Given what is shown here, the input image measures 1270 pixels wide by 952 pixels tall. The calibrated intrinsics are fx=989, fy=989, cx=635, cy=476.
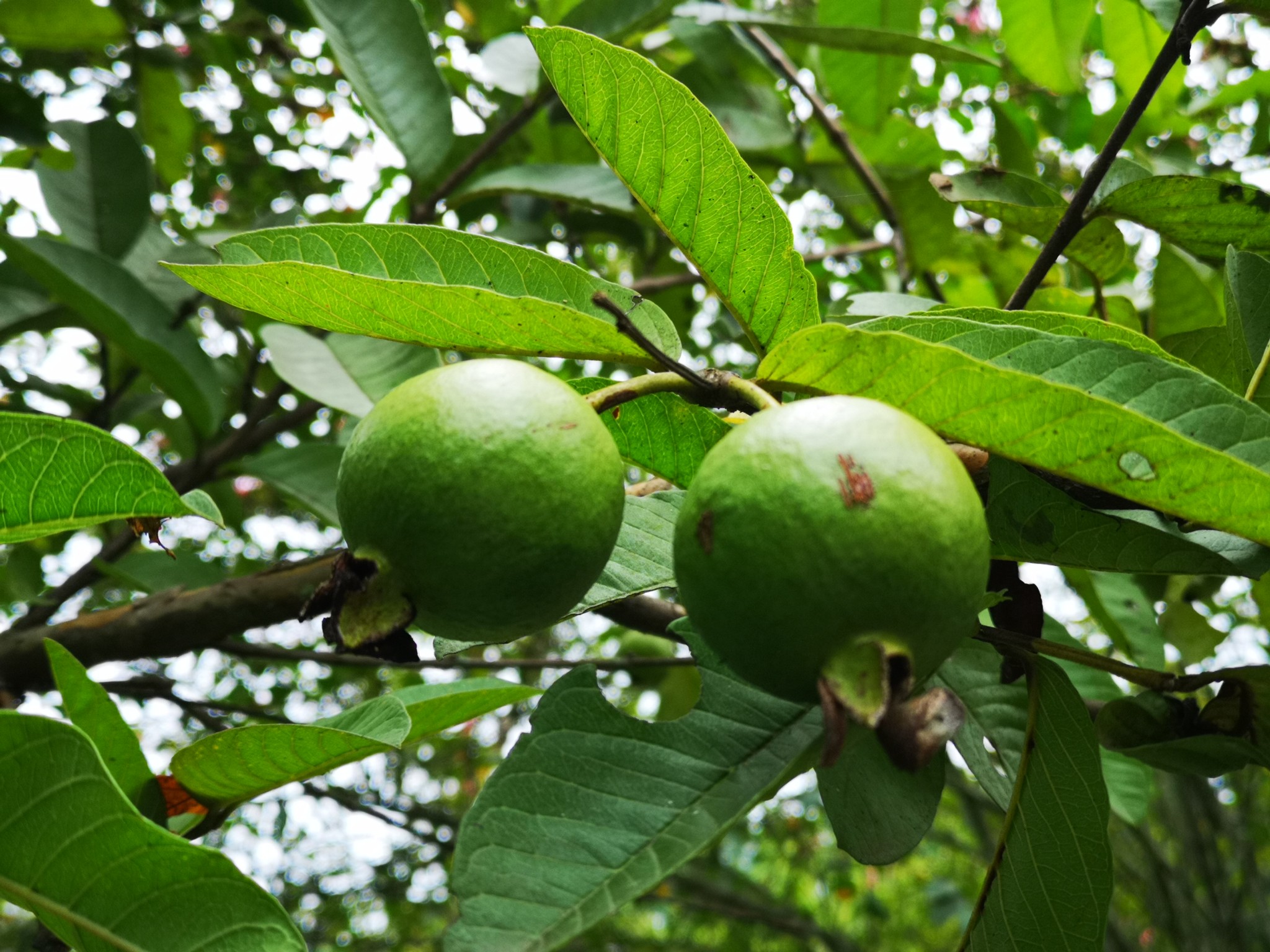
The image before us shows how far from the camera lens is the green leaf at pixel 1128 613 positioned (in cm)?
169

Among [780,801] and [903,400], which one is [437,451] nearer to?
[903,400]

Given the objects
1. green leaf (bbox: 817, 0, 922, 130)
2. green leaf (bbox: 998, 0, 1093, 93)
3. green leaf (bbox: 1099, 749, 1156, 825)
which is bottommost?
green leaf (bbox: 1099, 749, 1156, 825)

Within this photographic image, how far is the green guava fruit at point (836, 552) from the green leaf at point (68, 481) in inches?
17.6

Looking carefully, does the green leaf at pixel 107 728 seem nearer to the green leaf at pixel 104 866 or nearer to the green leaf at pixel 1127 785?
the green leaf at pixel 104 866

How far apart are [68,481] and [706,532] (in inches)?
20.3

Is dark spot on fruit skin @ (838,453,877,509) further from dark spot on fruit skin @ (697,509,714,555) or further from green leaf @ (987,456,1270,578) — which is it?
green leaf @ (987,456,1270,578)

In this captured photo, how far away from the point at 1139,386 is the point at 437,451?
507 mm

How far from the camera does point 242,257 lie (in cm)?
84

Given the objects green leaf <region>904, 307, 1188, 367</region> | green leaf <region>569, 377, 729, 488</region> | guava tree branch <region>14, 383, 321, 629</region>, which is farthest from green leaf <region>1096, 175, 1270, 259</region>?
guava tree branch <region>14, 383, 321, 629</region>

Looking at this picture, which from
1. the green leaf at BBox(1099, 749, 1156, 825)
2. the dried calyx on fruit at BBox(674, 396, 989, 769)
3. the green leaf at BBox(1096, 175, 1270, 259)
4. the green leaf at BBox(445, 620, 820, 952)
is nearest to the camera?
the dried calyx on fruit at BBox(674, 396, 989, 769)

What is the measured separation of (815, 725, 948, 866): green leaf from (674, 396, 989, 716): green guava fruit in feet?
1.20

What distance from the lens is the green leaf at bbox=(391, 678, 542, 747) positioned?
45.1 inches

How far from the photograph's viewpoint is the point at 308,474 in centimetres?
186

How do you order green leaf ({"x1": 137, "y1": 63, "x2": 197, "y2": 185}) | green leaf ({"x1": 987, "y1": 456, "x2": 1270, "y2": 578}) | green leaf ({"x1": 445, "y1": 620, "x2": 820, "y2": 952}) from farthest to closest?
green leaf ({"x1": 137, "y1": 63, "x2": 197, "y2": 185}), green leaf ({"x1": 987, "y1": 456, "x2": 1270, "y2": 578}), green leaf ({"x1": 445, "y1": 620, "x2": 820, "y2": 952})
